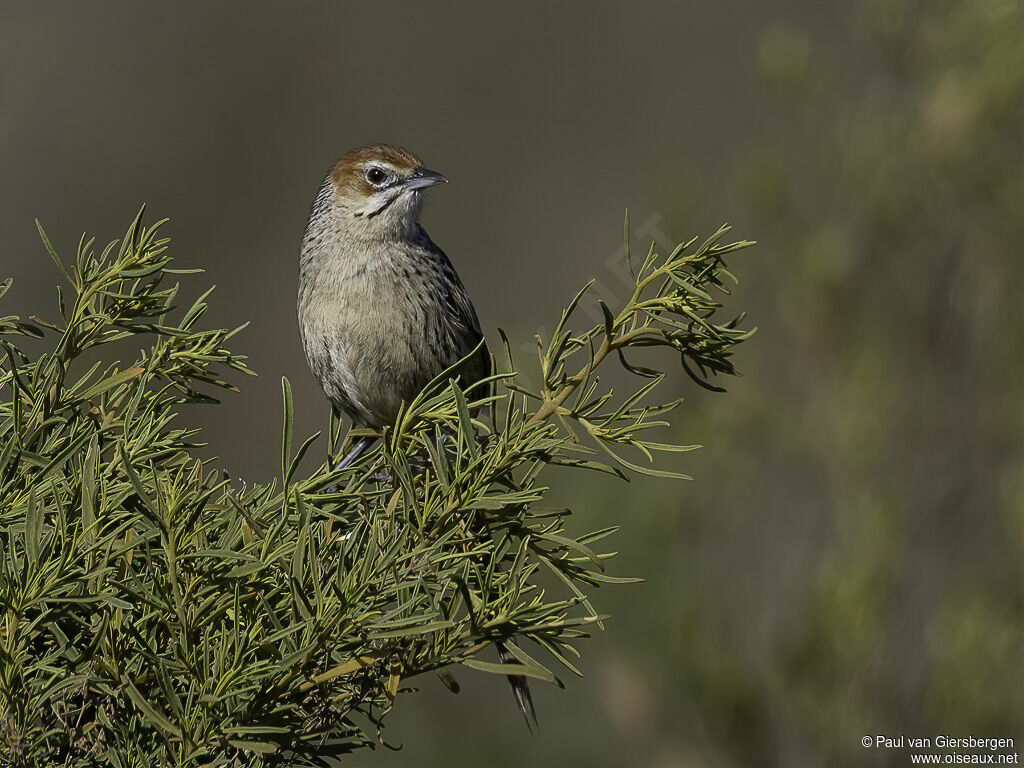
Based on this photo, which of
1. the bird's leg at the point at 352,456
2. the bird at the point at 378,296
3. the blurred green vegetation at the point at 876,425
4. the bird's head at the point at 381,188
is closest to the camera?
the bird's leg at the point at 352,456

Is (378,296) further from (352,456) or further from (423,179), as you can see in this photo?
(352,456)

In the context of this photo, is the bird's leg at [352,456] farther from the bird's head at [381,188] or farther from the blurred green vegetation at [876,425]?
the blurred green vegetation at [876,425]

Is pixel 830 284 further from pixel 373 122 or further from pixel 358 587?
pixel 373 122

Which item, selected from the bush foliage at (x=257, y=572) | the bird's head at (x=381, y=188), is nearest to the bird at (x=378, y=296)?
the bird's head at (x=381, y=188)

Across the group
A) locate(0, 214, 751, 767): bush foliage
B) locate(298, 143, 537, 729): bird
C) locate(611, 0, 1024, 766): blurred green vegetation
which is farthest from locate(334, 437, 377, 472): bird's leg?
locate(611, 0, 1024, 766): blurred green vegetation

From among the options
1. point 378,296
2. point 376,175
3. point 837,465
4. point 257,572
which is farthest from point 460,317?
point 257,572

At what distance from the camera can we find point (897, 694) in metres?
3.91

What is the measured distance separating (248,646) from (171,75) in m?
9.86

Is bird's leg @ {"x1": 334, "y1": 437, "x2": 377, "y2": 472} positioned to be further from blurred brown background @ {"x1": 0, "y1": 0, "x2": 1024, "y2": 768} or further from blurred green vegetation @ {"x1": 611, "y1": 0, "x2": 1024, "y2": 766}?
blurred green vegetation @ {"x1": 611, "y1": 0, "x2": 1024, "y2": 766}

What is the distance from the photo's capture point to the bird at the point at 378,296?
150 inches

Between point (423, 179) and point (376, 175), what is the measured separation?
0.21 metres

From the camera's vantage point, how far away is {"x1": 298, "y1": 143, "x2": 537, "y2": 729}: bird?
3.80m

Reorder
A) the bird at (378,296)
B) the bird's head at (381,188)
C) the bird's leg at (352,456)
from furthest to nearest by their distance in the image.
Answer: the bird's head at (381,188) → the bird at (378,296) → the bird's leg at (352,456)

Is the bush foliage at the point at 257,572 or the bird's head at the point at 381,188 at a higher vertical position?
the bird's head at the point at 381,188
